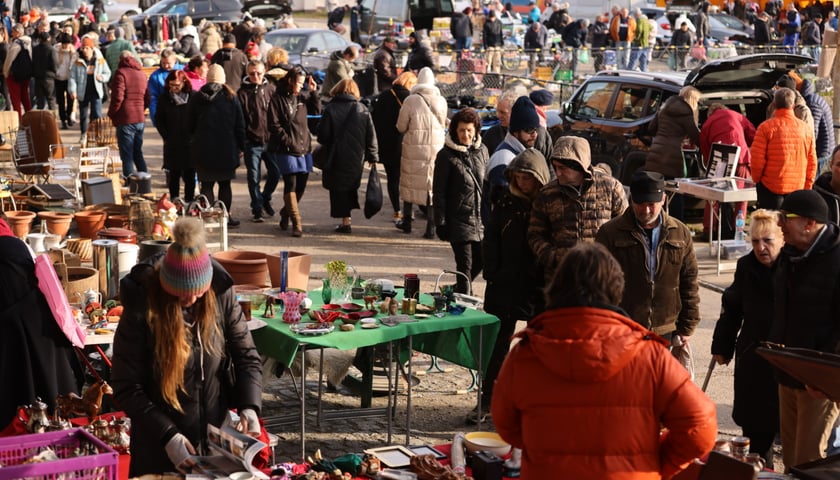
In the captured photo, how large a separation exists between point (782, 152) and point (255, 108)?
17.6 feet

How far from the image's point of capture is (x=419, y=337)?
7434mm

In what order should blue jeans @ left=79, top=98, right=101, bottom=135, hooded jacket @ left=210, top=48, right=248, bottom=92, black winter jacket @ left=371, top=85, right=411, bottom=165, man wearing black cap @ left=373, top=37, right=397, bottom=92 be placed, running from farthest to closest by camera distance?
blue jeans @ left=79, top=98, right=101, bottom=135 → hooded jacket @ left=210, top=48, right=248, bottom=92 → man wearing black cap @ left=373, top=37, right=397, bottom=92 → black winter jacket @ left=371, top=85, right=411, bottom=165

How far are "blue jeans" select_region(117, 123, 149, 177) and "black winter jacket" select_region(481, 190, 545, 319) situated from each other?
8269 mm

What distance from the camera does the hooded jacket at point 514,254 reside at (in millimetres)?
7062

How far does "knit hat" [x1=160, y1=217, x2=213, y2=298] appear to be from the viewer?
4461 millimetres

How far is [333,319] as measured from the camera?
22.6 feet

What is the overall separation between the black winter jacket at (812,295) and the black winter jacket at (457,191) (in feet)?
11.8

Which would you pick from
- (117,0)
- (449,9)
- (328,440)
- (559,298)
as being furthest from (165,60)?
(117,0)

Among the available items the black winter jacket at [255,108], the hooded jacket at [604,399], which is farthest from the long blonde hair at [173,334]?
the black winter jacket at [255,108]

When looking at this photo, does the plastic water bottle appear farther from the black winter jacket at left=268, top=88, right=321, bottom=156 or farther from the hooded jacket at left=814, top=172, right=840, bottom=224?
the black winter jacket at left=268, top=88, right=321, bottom=156

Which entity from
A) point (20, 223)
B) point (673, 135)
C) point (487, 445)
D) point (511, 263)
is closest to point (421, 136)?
point (673, 135)

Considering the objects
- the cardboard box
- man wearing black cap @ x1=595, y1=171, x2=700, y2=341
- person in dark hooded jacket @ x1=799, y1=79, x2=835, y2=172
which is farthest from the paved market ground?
person in dark hooded jacket @ x1=799, y1=79, x2=835, y2=172

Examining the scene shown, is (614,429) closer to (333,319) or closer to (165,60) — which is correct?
(333,319)

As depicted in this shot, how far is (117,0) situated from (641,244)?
36.2m
